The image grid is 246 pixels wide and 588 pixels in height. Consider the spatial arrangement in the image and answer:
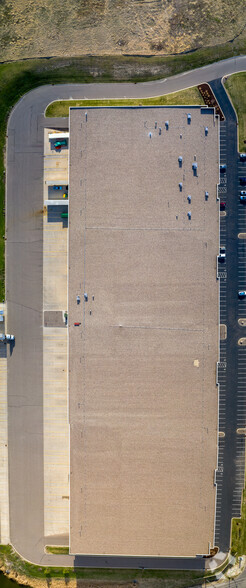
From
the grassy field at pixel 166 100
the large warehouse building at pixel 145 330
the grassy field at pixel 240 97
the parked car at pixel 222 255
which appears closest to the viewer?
the large warehouse building at pixel 145 330

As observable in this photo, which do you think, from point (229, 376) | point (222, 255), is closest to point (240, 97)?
point (222, 255)

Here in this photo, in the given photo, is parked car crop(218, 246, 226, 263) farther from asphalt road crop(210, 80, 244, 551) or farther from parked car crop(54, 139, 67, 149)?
parked car crop(54, 139, 67, 149)

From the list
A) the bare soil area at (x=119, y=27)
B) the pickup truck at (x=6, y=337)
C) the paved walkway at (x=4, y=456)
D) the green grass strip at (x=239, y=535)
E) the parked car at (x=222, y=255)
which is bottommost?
the green grass strip at (x=239, y=535)

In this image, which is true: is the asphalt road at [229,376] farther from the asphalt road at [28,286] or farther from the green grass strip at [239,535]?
the asphalt road at [28,286]

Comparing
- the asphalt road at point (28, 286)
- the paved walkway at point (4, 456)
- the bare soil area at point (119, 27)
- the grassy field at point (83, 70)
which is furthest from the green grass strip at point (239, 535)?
the bare soil area at point (119, 27)

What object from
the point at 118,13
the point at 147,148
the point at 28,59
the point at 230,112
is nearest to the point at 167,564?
the point at 147,148

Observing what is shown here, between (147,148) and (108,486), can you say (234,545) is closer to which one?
(108,486)
